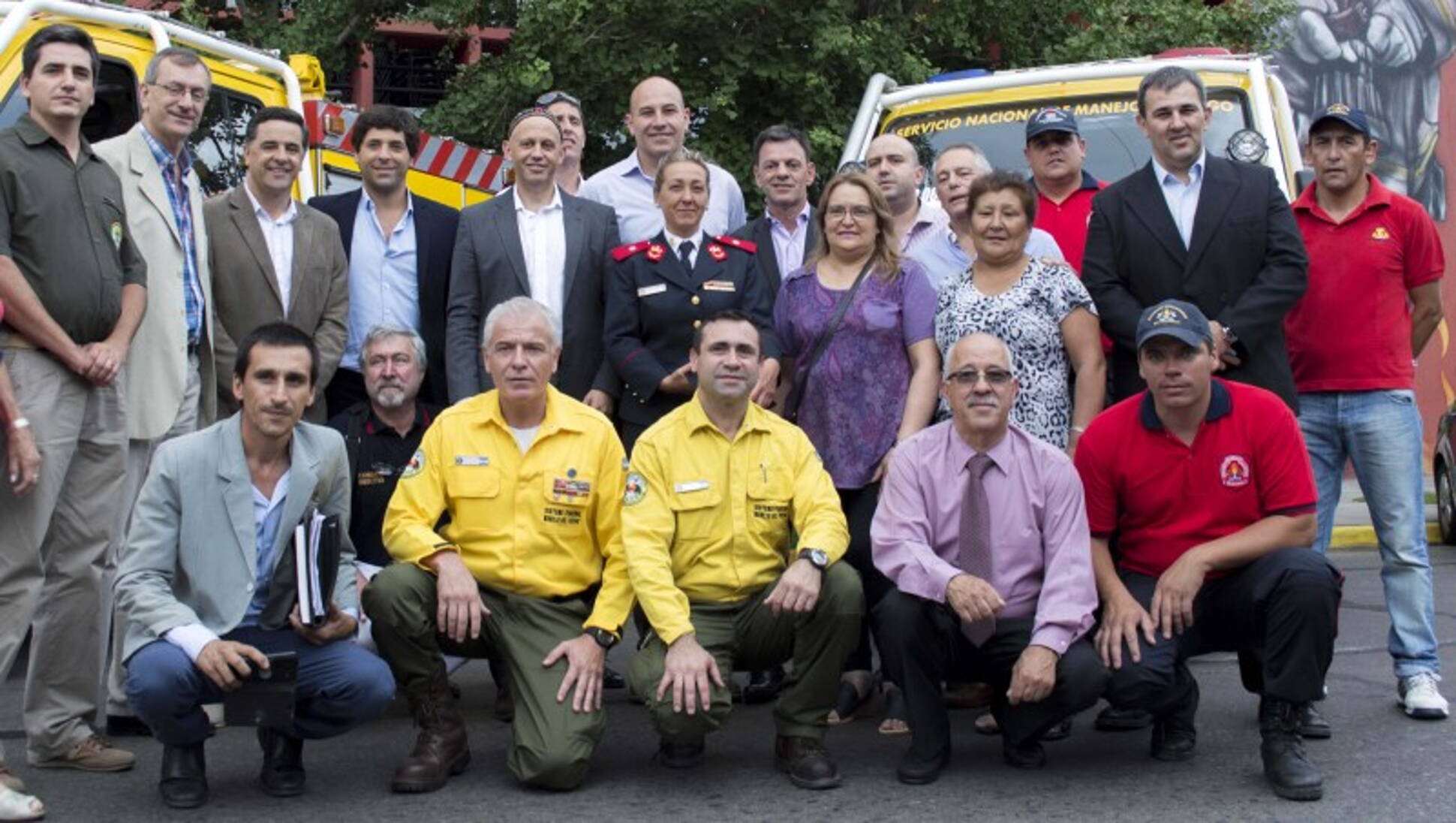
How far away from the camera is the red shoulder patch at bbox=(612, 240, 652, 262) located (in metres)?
6.64

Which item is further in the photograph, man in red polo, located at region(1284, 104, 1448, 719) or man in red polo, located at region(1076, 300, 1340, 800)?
man in red polo, located at region(1284, 104, 1448, 719)

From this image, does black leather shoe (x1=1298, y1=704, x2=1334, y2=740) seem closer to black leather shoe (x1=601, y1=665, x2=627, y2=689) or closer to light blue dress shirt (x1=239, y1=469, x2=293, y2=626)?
black leather shoe (x1=601, y1=665, x2=627, y2=689)

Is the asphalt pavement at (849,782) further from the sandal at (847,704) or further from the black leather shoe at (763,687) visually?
the black leather shoe at (763,687)

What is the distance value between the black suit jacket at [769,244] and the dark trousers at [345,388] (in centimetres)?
163

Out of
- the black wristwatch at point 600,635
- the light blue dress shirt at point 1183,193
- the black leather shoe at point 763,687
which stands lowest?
the black leather shoe at point 763,687

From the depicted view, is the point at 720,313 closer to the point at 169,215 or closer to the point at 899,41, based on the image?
the point at 169,215

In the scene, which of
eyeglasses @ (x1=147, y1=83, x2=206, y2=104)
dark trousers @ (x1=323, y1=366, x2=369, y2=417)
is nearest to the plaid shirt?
eyeglasses @ (x1=147, y1=83, x2=206, y2=104)

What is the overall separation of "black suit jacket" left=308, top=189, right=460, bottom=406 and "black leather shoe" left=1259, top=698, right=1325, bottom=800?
3.48m

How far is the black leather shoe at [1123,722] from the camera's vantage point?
6082 mm

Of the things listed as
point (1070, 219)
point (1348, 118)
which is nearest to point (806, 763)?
point (1070, 219)

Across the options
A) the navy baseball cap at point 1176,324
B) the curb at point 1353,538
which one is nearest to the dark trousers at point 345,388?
the navy baseball cap at point 1176,324

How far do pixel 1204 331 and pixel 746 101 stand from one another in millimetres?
8637

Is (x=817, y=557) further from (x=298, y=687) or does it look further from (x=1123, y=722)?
(x=298, y=687)

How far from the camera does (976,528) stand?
551 centimetres
